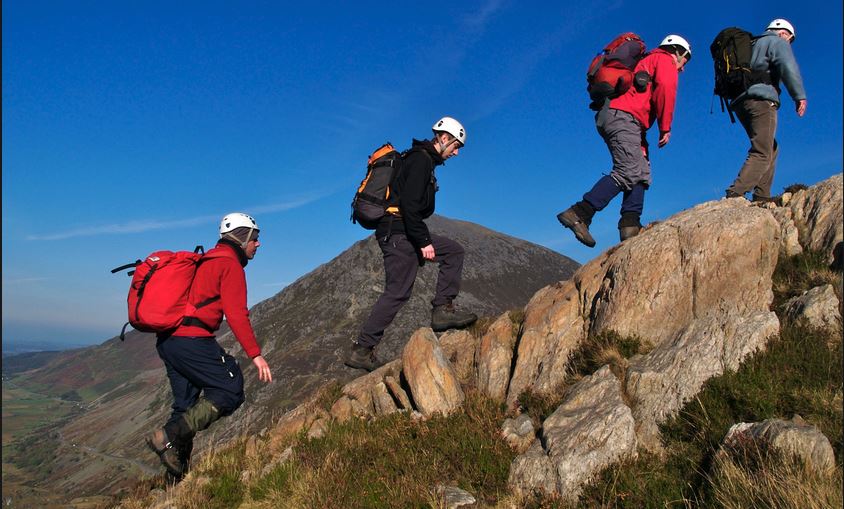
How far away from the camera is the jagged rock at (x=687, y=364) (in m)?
5.61

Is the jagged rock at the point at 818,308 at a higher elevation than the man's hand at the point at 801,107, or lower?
lower

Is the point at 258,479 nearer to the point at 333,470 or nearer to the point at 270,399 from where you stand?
the point at 333,470

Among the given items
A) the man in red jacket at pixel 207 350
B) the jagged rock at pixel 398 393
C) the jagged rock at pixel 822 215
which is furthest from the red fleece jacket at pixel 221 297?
the jagged rock at pixel 822 215

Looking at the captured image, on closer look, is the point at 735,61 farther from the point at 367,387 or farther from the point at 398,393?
the point at 367,387

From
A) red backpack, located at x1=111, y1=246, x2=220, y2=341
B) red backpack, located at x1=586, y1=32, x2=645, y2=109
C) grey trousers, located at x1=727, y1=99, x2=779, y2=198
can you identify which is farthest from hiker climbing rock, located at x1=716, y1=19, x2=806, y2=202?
red backpack, located at x1=111, y1=246, x2=220, y2=341

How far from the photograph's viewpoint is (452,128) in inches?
347

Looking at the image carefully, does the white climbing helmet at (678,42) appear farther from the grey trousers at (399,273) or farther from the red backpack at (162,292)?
the red backpack at (162,292)

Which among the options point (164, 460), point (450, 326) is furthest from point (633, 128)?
point (164, 460)

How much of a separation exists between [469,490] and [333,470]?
191cm

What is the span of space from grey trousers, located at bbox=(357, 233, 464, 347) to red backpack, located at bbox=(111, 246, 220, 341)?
9.50 feet

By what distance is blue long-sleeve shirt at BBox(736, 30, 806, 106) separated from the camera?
30.2 ft

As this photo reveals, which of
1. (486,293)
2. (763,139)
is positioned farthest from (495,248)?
(763,139)

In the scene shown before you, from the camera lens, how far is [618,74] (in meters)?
8.70

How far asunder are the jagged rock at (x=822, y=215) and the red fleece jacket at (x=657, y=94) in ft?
8.68
